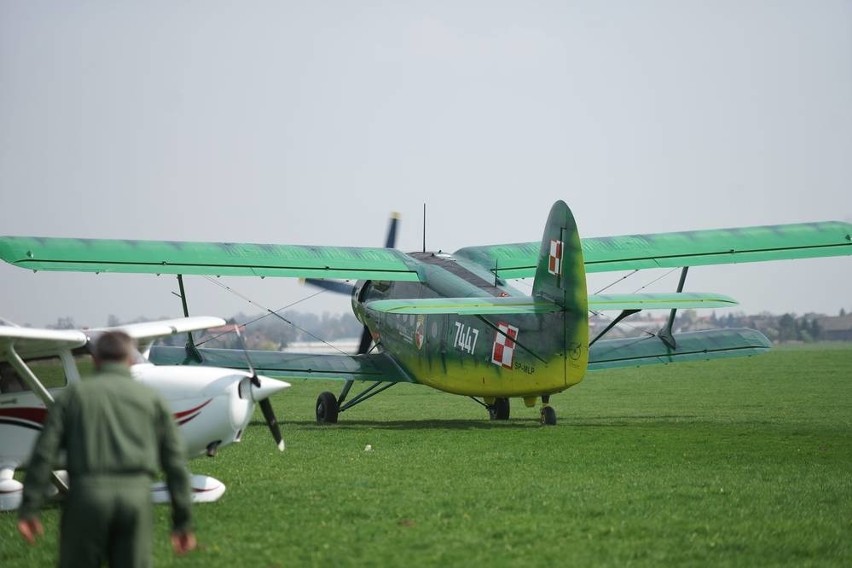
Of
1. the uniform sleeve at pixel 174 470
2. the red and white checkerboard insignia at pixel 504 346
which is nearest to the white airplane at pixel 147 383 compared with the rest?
the uniform sleeve at pixel 174 470

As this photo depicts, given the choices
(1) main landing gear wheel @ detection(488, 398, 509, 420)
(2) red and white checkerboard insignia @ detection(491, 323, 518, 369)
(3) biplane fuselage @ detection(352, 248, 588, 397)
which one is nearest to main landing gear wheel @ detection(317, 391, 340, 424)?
(3) biplane fuselage @ detection(352, 248, 588, 397)

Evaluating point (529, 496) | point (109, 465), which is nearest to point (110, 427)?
point (109, 465)

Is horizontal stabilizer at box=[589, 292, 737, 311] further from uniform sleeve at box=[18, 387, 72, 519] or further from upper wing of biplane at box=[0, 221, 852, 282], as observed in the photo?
uniform sleeve at box=[18, 387, 72, 519]

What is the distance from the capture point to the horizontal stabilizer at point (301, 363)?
61.9 feet

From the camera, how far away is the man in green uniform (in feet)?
17.2

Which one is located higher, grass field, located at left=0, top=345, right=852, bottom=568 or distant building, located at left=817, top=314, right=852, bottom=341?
grass field, located at left=0, top=345, right=852, bottom=568

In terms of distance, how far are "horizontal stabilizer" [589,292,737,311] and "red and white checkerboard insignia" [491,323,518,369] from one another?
1.11 meters

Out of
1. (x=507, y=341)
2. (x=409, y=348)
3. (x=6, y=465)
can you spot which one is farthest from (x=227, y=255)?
(x=6, y=465)

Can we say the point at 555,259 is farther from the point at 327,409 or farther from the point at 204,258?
the point at 327,409

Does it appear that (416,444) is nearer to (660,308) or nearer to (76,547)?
(660,308)

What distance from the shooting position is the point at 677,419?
19.4 m

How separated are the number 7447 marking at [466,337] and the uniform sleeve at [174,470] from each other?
1170cm

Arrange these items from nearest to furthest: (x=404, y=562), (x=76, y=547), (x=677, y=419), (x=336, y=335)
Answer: (x=76, y=547) < (x=404, y=562) < (x=677, y=419) < (x=336, y=335)

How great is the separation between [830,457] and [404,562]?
694cm
